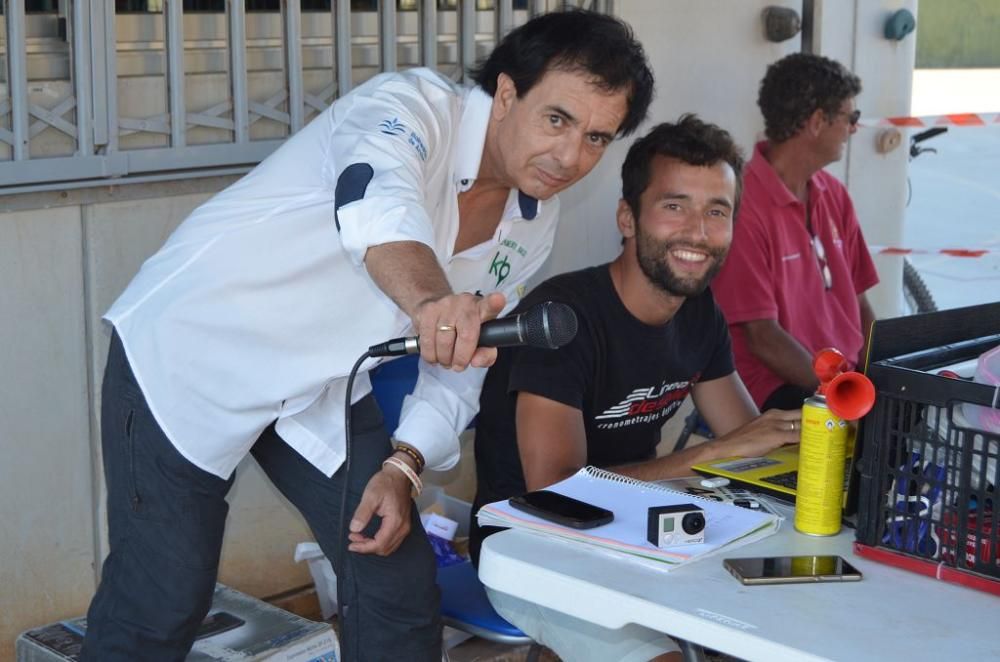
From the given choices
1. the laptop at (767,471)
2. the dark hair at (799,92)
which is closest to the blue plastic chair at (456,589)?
the laptop at (767,471)

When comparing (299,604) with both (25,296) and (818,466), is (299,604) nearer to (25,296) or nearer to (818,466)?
(25,296)

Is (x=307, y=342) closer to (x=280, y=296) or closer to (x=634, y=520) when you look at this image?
(x=280, y=296)

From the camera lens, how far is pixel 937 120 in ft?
17.7

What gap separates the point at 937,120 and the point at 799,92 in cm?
131

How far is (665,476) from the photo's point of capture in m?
2.45

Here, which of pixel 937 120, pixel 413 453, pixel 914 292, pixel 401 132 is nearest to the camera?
pixel 401 132

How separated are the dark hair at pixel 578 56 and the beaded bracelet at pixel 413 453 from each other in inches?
26.6

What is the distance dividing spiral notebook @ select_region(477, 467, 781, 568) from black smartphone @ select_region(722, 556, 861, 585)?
0.07 meters

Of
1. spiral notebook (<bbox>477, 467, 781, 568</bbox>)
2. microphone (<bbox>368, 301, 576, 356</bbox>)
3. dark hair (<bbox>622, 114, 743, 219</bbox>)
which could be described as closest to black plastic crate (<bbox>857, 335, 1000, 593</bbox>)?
spiral notebook (<bbox>477, 467, 781, 568</bbox>)

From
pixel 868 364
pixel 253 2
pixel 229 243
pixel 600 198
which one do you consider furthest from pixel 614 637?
pixel 600 198

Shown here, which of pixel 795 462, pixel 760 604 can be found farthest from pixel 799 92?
pixel 760 604

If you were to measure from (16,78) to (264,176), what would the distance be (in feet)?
2.81

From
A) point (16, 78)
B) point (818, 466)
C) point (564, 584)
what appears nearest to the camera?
point (564, 584)

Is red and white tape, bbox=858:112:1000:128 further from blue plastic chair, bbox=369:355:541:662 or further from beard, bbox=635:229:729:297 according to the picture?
blue plastic chair, bbox=369:355:541:662
